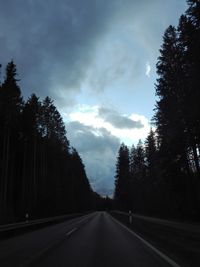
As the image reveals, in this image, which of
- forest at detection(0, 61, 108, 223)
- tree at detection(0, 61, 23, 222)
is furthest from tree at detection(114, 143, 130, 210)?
tree at detection(0, 61, 23, 222)

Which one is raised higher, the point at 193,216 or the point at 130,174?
the point at 130,174

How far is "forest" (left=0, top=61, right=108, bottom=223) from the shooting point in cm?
4647

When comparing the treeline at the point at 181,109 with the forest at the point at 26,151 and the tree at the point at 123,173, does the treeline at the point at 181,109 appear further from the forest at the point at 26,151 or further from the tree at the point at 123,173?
the tree at the point at 123,173

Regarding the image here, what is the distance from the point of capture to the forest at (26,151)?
152 feet

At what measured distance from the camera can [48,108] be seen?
6975 centimetres

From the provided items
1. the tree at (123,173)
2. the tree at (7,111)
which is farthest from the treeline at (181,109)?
the tree at (123,173)

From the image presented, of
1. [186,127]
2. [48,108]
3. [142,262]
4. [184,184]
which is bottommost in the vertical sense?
[142,262]

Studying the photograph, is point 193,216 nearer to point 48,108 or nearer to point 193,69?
point 193,69

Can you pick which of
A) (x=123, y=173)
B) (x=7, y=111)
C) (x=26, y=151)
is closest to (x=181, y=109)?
(x=7, y=111)

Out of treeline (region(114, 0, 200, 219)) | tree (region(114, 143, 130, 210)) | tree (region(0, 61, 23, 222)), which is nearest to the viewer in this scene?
treeline (region(114, 0, 200, 219))

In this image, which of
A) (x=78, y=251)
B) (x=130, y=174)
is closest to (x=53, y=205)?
(x=78, y=251)

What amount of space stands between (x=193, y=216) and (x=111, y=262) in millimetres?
25227

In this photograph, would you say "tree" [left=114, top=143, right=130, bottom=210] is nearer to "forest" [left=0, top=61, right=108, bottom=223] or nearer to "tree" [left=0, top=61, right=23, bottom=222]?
"forest" [left=0, top=61, right=108, bottom=223]

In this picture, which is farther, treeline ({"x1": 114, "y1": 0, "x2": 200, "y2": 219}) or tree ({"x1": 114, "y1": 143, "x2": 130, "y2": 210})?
tree ({"x1": 114, "y1": 143, "x2": 130, "y2": 210})
